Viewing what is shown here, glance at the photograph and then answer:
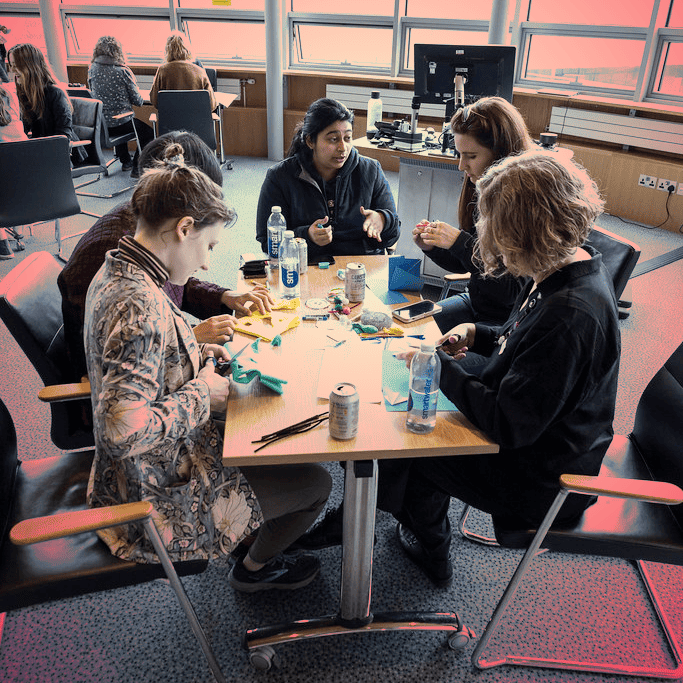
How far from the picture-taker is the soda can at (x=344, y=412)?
4.25 feet

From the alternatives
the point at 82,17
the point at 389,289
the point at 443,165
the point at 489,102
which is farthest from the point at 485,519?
the point at 82,17

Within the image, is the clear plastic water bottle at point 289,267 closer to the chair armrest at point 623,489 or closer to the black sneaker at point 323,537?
the black sneaker at point 323,537

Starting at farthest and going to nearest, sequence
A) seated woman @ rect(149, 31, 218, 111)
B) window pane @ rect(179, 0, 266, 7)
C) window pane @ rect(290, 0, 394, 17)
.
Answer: window pane @ rect(179, 0, 266, 7) → window pane @ rect(290, 0, 394, 17) → seated woman @ rect(149, 31, 218, 111)

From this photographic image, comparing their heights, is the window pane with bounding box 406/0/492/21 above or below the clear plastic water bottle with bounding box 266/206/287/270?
above

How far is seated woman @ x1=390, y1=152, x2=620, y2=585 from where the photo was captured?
1311mm

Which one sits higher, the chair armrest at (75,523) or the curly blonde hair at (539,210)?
the curly blonde hair at (539,210)

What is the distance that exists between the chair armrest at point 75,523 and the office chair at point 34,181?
3168mm

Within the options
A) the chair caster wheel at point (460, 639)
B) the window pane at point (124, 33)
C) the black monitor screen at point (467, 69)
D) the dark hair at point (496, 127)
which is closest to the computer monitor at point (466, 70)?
the black monitor screen at point (467, 69)

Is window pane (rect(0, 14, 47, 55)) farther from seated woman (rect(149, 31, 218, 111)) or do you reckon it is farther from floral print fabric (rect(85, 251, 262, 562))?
floral print fabric (rect(85, 251, 262, 562))

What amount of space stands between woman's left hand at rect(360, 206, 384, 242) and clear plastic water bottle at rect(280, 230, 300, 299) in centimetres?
52

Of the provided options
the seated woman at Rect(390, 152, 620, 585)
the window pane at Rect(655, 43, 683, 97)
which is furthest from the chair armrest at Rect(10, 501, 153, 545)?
the window pane at Rect(655, 43, 683, 97)

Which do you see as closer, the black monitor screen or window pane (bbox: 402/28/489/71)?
the black monitor screen

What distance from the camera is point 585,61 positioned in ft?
19.0

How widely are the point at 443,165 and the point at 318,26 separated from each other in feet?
13.6
